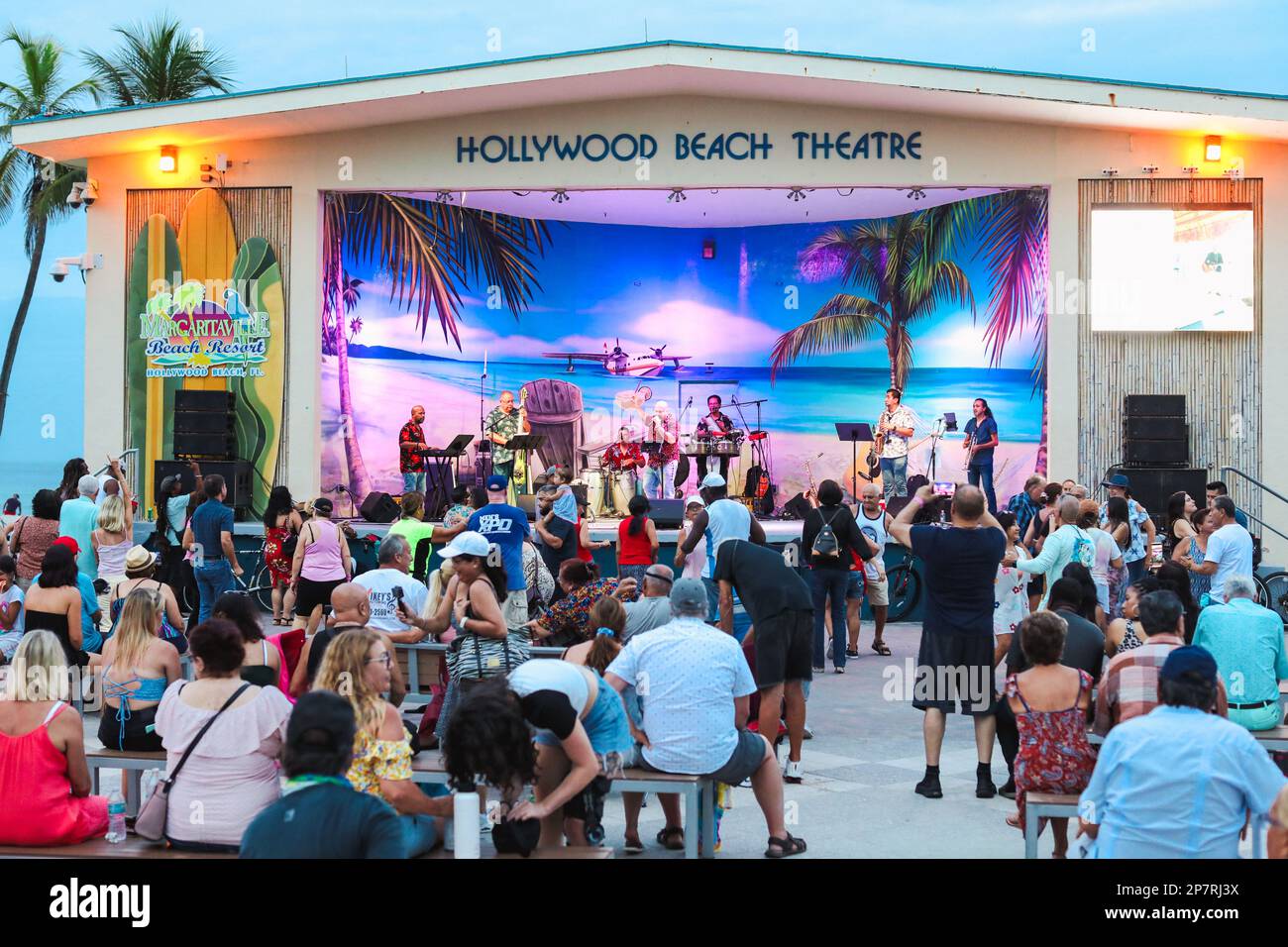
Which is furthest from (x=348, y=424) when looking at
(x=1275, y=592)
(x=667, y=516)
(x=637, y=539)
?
(x=1275, y=592)

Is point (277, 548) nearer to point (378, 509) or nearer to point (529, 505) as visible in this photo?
point (529, 505)

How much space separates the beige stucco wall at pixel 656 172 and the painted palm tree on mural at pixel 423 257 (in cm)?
83

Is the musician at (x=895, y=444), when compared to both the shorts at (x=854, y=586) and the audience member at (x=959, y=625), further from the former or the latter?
the audience member at (x=959, y=625)

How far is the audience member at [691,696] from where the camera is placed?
5.54 metres

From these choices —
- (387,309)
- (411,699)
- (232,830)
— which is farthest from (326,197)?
(232,830)

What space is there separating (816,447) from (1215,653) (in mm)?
13844

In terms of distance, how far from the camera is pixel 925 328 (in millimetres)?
19578

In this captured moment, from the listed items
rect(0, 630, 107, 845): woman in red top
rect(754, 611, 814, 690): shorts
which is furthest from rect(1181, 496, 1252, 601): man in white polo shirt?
rect(0, 630, 107, 845): woman in red top

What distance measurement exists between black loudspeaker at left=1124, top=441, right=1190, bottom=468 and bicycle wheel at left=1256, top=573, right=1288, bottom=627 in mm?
1607

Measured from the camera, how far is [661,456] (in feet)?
64.1

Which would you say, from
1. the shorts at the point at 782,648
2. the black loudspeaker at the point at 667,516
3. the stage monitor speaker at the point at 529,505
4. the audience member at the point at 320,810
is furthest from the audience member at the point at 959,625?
the black loudspeaker at the point at 667,516

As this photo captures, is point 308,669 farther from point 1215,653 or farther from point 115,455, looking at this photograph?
point 115,455

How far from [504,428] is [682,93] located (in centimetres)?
556

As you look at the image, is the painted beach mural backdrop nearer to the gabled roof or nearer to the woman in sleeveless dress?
the gabled roof
